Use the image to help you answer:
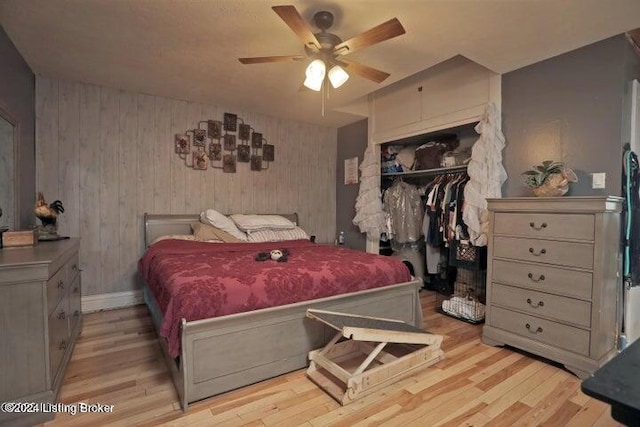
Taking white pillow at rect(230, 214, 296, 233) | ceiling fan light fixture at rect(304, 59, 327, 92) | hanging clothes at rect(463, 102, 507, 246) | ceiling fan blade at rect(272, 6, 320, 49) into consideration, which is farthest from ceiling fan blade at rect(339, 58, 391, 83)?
white pillow at rect(230, 214, 296, 233)

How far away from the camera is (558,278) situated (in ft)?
6.89

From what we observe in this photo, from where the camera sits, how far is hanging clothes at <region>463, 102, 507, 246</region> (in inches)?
107

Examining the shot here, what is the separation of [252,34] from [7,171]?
6.65 ft

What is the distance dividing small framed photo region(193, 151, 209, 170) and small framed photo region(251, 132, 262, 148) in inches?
25.0

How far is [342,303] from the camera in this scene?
7.10 ft

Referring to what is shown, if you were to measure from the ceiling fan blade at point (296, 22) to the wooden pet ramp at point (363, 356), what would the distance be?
168 centimetres

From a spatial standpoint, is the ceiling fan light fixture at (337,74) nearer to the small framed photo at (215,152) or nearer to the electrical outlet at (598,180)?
the electrical outlet at (598,180)

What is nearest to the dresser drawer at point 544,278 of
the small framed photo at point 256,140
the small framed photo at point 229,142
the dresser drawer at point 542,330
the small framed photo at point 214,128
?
the dresser drawer at point 542,330

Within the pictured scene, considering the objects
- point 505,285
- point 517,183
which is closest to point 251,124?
point 517,183

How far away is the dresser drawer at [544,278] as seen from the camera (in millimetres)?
1997

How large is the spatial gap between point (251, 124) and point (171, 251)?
205 centimetres

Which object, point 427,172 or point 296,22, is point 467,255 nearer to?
point 427,172

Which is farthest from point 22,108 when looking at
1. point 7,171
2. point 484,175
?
point 484,175

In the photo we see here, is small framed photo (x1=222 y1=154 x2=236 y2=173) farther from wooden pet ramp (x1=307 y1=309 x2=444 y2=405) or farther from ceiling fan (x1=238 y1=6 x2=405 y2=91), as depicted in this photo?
wooden pet ramp (x1=307 y1=309 x2=444 y2=405)
